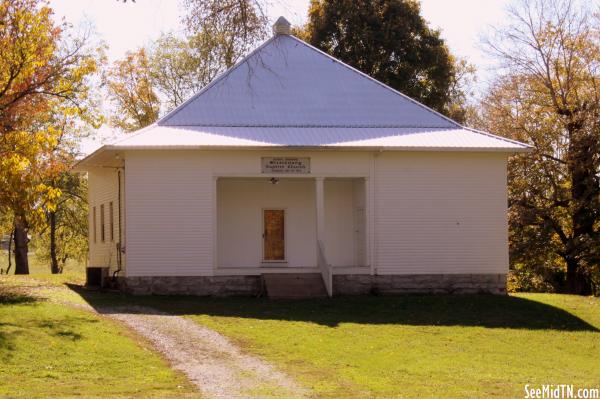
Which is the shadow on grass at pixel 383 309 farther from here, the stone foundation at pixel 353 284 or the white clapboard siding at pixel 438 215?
the white clapboard siding at pixel 438 215

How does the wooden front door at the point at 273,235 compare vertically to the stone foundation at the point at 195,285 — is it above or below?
above

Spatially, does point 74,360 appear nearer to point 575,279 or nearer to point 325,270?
point 325,270

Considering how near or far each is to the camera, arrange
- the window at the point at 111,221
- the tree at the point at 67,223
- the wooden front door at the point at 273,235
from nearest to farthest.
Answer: the wooden front door at the point at 273,235, the window at the point at 111,221, the tree at the point at 67,223

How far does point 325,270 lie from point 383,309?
8.49ft

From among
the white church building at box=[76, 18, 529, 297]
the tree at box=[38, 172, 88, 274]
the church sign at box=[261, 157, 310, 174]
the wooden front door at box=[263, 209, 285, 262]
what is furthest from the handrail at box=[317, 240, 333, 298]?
the tree at box=[38, 172, 88, 274]

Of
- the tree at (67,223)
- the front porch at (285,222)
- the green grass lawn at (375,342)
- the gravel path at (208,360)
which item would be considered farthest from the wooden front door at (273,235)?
the tree at (67,223)

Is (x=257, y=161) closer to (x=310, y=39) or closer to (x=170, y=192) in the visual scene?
(x=170, y=192)

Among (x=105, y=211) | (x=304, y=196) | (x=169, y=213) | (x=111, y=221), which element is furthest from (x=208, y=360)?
(x=105, y=211)

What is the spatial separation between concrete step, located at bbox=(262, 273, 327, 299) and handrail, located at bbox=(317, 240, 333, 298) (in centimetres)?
17

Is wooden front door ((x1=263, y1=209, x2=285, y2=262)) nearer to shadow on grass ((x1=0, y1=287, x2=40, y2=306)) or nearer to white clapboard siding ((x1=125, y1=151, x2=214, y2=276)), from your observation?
Answer: white clapboard siding ((x1=125, y1=151, x2=214, y2=276))

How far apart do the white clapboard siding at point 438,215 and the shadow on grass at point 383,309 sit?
1.22m

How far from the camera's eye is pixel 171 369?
15008 millimetres

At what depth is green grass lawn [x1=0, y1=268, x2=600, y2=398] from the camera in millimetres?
14344

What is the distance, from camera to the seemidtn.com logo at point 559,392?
13312 mm
